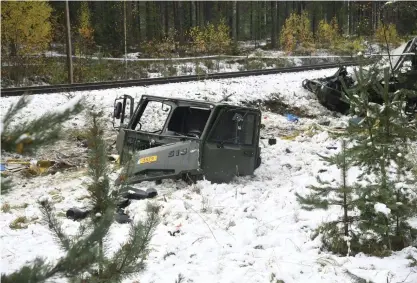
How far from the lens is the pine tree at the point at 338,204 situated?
17.8 feet

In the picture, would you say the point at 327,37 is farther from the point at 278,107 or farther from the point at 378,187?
the point at 378,187

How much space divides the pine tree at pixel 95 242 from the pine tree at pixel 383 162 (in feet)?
10.4

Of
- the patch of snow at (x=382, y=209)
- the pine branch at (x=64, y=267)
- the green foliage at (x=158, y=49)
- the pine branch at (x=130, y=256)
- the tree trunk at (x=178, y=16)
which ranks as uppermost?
the tree trunk at (x=178, y=16)

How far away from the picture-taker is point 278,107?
18156 mm

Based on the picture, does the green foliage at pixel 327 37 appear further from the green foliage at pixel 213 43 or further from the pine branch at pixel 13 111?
the pine branch at pixel 13 111

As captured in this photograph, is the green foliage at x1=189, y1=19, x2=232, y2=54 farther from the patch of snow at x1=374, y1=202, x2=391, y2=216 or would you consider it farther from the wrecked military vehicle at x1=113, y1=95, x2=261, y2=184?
the patch of snow at x1=374, y1=202, x2=391, y2=216

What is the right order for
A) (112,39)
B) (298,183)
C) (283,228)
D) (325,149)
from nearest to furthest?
1. (283,228)
2. (298,183)
3. (325,149)
4. (112,39)

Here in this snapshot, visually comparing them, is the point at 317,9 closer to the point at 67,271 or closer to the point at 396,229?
the point at 396,229

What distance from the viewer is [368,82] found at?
5.60m

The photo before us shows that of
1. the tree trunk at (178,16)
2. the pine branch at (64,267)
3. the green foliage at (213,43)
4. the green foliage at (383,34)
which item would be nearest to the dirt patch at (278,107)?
the green foliage at (383,34)

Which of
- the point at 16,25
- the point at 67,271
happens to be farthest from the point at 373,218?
the point at 16,25

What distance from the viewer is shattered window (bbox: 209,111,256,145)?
892cm

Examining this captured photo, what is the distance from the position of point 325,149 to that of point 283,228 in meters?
6.20

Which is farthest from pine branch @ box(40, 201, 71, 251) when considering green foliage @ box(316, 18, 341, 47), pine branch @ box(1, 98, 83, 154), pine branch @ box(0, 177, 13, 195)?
green foliage @ box(316, 18, 341, 47)
